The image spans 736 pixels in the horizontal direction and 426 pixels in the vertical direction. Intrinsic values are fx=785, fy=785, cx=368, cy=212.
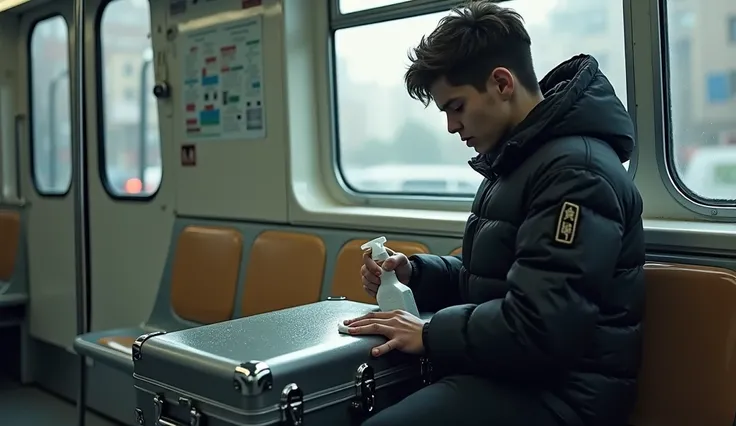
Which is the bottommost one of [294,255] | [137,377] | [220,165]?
[137,377]

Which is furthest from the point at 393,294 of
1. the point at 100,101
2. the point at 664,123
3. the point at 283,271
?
the point at 100,101

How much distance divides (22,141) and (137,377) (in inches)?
160

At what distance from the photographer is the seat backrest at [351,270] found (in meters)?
2.79

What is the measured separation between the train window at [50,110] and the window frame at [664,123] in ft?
13.1


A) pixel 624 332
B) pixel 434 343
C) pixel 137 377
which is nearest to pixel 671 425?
pixel 624 332

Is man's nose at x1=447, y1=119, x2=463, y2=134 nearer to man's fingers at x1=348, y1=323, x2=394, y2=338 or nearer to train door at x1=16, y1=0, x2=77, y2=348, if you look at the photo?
man's fingers at x1=348, y1=323, x2=394, y2=338

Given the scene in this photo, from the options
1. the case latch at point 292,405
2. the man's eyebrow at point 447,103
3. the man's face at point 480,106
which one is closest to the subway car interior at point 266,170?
the case latch at point 292,405

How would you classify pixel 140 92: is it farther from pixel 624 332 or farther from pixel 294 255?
pixel 624 332

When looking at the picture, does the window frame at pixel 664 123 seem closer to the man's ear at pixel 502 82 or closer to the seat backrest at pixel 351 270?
the man's ear at pixel 502 82

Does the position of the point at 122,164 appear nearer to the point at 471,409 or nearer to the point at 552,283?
the point at 471,409

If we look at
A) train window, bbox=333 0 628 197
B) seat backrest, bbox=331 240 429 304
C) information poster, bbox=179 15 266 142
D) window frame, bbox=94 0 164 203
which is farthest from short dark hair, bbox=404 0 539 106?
window frame, bbox=94 0 164 203

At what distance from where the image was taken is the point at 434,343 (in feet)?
5.68

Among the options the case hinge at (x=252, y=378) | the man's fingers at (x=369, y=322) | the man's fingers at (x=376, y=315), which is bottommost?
the case hinge at (x=252, y=378)

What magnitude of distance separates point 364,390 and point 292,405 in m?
0.22
